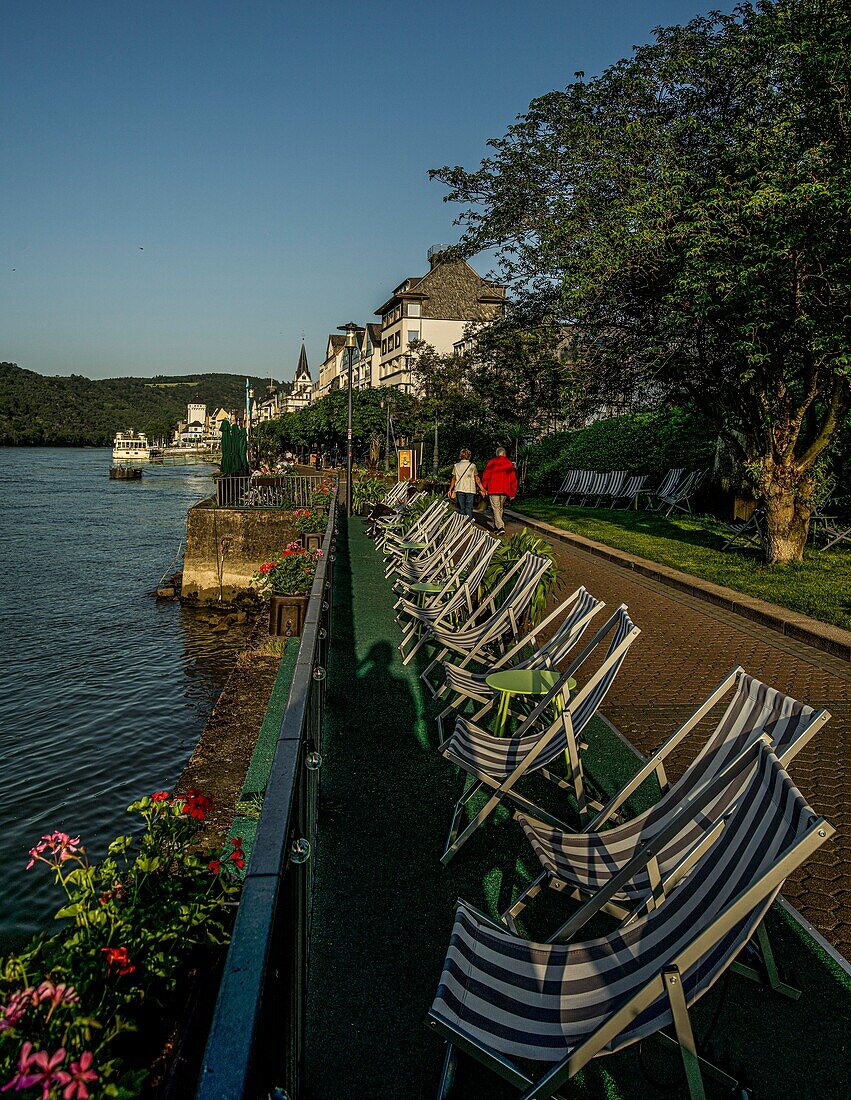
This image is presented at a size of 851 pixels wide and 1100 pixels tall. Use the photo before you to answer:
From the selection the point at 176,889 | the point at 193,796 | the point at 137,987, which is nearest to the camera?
the point at 137,987

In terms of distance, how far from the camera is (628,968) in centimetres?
230

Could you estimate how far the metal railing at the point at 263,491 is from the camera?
2428cm

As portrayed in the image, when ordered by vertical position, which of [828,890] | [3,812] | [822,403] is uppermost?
[822,403]

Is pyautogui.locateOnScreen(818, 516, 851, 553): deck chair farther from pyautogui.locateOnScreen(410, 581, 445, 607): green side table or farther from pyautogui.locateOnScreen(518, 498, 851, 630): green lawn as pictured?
pyautogui.locateOnScreen(410, 581, 445, 607): green side table

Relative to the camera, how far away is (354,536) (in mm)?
17172

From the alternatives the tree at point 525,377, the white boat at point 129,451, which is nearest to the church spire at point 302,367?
the white boat at point 129,451

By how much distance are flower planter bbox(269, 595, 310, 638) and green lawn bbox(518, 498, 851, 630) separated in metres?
5.58

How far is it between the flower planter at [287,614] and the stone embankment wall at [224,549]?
12.5 metres

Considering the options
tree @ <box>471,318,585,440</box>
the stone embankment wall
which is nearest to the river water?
the stone embankment wall

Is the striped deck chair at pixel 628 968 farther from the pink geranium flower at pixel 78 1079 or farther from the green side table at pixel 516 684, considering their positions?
the green side table at pixel 516 684

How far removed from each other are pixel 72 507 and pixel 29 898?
156 ft

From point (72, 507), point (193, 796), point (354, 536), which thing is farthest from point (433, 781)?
point (72, 507)

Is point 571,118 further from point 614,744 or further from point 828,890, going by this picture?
point 828,890

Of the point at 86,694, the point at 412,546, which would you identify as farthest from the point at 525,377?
the point at 86,694
